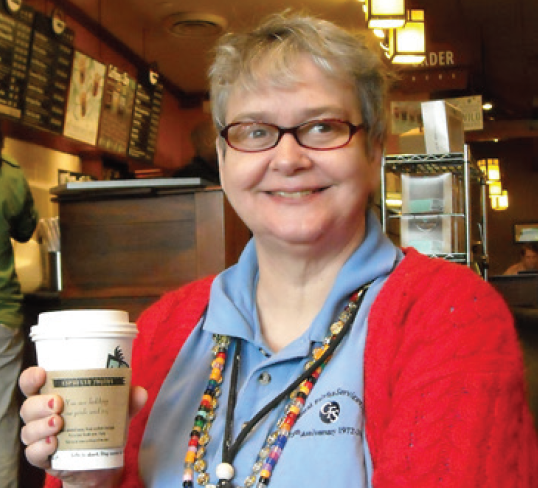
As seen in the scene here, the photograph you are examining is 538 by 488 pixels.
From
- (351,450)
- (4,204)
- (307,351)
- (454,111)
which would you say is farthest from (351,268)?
(4,204)

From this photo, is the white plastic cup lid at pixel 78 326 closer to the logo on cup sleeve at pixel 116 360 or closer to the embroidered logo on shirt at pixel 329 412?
the logo on cup sleeve at pixel 116 360

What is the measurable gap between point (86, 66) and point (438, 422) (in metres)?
5.26

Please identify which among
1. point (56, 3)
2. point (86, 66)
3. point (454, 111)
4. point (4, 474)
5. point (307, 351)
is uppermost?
point (56, 3)

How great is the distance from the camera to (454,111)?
3.58m

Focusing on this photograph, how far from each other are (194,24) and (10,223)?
317cm

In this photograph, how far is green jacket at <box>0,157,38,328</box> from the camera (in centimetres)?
370

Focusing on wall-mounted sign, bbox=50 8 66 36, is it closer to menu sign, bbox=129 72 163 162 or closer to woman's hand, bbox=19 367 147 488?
menu sign, bbox=129 72 163 162

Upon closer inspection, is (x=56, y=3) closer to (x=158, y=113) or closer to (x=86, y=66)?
(x=86, y=66)

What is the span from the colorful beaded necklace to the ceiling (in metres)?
3.72

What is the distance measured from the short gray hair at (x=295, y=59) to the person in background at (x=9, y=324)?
2.57m

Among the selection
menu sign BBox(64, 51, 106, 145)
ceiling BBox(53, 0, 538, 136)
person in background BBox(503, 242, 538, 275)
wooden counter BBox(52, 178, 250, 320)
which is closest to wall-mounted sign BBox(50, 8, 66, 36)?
menu sign BBox(64, 51, 106, 145)

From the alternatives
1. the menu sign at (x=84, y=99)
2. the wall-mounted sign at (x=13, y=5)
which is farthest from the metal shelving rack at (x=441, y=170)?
the menu sign at (x=84, y=99)

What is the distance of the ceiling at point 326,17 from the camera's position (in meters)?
6.16

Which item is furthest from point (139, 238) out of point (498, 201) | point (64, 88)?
point (498, 201)
